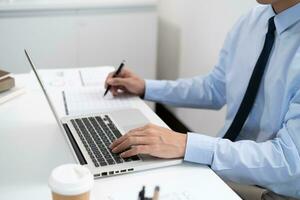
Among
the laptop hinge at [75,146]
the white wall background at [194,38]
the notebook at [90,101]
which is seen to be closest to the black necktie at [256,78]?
the notebook at [90,101]

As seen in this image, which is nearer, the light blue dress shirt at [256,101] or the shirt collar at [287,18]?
the light blue dress shirt at [256,101]

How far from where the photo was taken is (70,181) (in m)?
0.68

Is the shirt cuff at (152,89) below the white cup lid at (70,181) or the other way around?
below

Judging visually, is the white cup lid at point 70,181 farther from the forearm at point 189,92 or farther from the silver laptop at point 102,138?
the forearm at point 189,92

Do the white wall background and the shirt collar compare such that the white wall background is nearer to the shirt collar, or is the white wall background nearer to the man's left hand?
the shirt collar

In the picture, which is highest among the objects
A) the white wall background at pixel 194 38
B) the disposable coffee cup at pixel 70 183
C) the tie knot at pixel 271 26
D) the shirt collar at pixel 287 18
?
the shirt collar at pixel 287 18

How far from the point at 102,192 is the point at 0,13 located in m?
1.79

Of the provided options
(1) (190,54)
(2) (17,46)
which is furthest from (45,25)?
(1) (190,54)

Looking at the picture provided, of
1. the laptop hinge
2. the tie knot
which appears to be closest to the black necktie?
the tie knot

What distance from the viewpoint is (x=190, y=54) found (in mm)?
2613

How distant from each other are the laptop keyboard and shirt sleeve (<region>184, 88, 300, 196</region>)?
0.17 metres

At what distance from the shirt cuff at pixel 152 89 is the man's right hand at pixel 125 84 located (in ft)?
0.07

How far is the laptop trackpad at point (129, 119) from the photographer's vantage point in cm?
121

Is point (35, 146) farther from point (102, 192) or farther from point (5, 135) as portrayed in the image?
point (102, 192)
